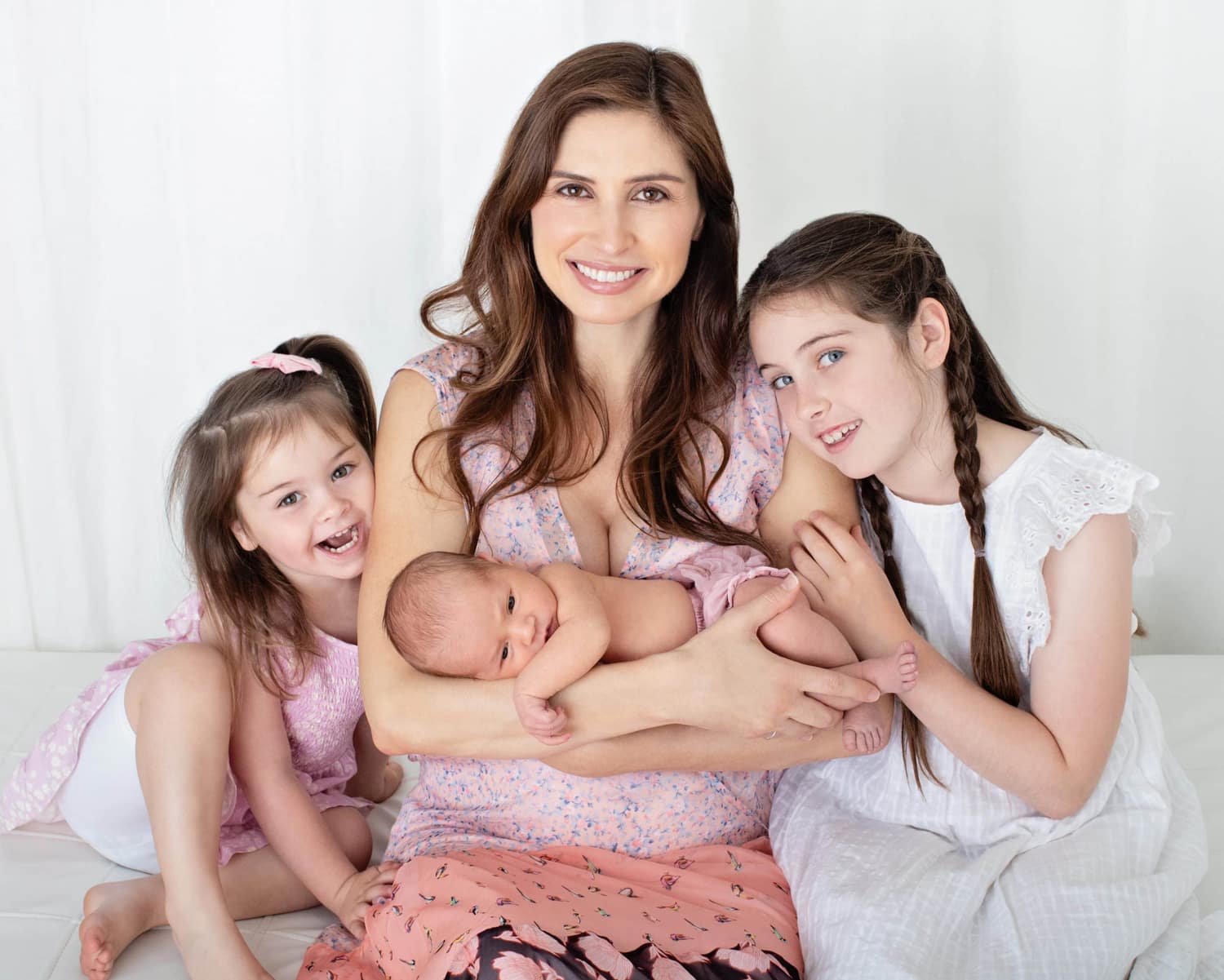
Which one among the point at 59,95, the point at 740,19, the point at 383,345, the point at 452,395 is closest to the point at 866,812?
the point at 452,395

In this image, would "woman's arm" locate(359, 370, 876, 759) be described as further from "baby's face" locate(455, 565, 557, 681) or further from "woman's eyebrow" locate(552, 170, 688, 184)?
"woman's eyebrow" locate(552, 170, 688, 184)

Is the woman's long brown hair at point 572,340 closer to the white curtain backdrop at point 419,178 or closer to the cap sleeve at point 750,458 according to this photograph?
the cap sleeve at point 750,458

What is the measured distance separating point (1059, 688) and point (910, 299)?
2.04 feet

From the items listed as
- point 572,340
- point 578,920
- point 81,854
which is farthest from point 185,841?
point 572,340

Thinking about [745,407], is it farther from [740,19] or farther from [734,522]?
[740,19]

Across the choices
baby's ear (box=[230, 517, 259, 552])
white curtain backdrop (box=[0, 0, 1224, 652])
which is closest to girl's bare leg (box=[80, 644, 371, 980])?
baby's ear (box=[230, 517, 259, 552])

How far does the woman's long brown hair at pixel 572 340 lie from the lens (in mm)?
1936

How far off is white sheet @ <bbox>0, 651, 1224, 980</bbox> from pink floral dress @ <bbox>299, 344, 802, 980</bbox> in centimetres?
18

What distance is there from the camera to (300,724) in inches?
86.0

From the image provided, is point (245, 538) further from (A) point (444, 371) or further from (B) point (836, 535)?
(B) point (836, 535)

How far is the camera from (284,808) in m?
2.07

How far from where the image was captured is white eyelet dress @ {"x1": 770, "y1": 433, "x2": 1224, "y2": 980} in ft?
5.65

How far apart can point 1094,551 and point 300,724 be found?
1.34 metres

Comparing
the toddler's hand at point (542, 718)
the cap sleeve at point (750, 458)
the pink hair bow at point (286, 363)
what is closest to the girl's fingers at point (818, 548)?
the cap sleeve at point (750, 458)
